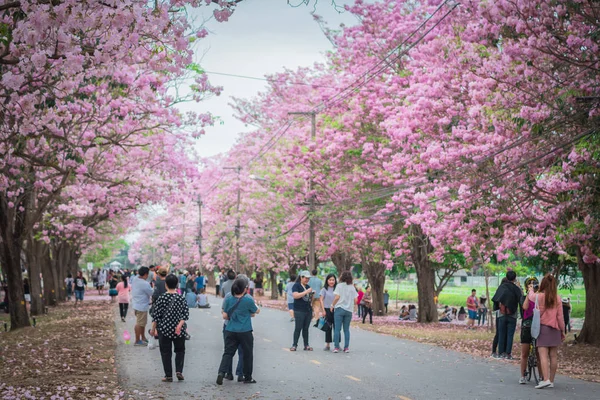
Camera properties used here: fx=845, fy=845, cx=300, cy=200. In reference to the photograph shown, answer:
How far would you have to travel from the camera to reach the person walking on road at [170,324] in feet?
41.2

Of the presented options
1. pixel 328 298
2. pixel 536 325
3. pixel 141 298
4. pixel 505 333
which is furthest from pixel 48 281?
pixel 536 325

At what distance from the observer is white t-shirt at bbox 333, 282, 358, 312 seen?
58.6 ft

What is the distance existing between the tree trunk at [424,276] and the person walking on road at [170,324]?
2206 cm

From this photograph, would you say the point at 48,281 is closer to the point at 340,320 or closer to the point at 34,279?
the point at 34,279

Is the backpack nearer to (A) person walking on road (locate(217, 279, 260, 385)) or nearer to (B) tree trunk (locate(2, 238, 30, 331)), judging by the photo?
(A) person walking on road (locate(217, 279, 260, 385))

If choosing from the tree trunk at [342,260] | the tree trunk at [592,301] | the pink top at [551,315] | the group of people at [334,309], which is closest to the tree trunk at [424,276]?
the tree trunk at [342,260]

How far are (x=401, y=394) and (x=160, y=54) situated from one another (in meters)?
6.42

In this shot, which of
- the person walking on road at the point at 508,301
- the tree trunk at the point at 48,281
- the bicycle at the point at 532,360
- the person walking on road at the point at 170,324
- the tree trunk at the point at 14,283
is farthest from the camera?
the tree trunk at the point at 48,281

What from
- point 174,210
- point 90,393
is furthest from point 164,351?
point 174,210

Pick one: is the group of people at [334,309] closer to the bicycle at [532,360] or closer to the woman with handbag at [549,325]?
the bicycle at [532,360]

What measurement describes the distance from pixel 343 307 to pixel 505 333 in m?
3.35

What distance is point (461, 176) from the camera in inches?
818

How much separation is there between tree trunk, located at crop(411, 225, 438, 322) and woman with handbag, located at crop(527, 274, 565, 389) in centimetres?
2120

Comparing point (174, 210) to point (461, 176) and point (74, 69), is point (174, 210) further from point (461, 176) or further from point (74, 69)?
point (74, 69)
